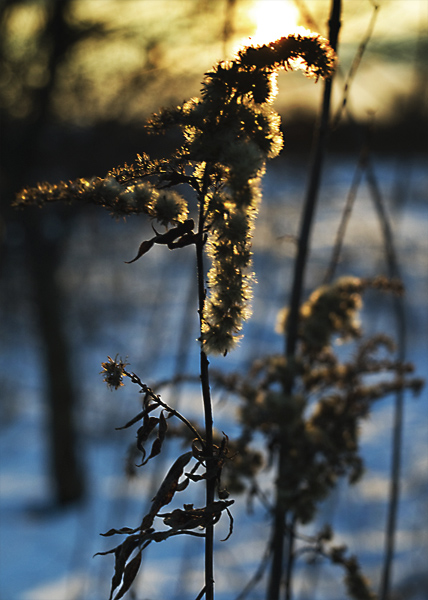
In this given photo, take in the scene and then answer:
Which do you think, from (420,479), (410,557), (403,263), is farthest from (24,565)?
(403,263)

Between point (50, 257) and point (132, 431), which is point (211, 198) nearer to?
point (50, 257)

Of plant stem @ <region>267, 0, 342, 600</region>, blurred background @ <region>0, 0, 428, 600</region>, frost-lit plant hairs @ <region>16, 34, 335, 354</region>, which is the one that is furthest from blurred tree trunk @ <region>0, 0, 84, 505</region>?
frost-lit plant hairs @ <region>16, 34, 335, 354</region>

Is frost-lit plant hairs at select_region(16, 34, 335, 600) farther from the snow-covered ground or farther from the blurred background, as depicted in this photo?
the blurred background

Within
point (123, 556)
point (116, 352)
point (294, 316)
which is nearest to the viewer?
point (123, 556)

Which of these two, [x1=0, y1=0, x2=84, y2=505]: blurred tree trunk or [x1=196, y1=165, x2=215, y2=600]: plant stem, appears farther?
[x1=0, y1=0, x2=84, y2=505]: blurred tree trunk

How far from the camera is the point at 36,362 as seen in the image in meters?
7.47

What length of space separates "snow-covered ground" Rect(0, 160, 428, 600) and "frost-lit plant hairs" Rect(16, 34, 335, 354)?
552mm

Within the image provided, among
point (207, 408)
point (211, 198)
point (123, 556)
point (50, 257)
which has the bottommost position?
point (123, 556)

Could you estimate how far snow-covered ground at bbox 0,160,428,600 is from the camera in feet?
10.5

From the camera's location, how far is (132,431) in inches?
193

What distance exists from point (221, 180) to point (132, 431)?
449 centimetres

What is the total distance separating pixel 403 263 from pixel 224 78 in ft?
29.5

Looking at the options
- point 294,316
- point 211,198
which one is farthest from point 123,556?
point 294,316

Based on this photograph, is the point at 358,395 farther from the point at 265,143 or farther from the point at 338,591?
the point at 338,591
